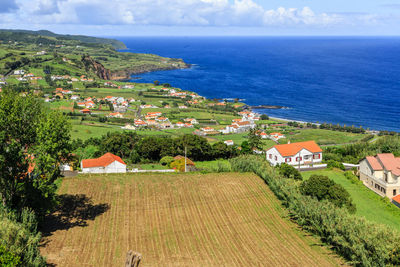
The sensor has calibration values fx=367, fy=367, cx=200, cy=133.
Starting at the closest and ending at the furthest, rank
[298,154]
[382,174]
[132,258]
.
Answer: [132,258] < [382,174] < [298,154]

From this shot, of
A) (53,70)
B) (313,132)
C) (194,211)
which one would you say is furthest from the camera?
(53,70)

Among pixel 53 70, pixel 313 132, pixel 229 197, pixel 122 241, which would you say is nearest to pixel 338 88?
pixel 313 132

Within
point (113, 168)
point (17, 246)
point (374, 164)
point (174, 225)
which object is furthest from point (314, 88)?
point (17, 246)

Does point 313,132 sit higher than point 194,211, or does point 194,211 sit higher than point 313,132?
point 194,211

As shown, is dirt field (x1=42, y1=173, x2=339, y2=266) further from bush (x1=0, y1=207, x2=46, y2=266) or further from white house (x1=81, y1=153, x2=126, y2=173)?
white house (x1=81, y1=153, x2=126, y2=173)

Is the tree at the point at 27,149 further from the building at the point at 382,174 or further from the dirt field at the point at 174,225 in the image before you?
the building at the point at 382,174

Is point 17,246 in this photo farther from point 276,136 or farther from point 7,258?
point 276,136

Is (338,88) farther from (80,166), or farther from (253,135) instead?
(80,166)
